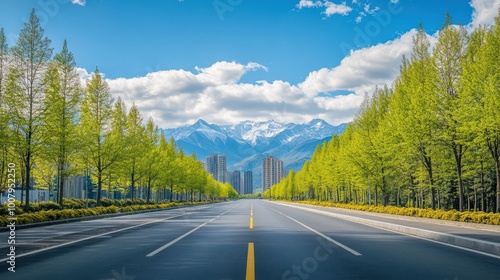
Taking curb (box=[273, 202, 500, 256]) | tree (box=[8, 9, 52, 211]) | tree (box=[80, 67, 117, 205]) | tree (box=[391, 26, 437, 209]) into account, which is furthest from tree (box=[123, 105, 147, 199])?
curb (box=[273, 202, 500, 256])

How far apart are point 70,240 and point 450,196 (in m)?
62.0

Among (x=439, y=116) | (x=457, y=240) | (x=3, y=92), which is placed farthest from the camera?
(x=439, y=116)

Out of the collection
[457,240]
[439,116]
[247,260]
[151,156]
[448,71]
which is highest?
[448,71]

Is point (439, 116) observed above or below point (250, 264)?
above

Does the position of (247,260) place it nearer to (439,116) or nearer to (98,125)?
(439,116)

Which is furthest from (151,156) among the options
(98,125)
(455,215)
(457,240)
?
(457,240)

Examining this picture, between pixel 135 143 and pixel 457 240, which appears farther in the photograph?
pixel 135 143

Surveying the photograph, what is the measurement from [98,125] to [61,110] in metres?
9.68

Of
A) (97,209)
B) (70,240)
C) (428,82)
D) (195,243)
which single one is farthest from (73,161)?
(428,82)

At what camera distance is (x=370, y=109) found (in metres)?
45.9

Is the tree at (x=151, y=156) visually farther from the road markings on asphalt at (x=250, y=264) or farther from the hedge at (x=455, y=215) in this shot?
the road markings on asphalt at (x=250, y=264)

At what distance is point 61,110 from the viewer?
29.7 meters

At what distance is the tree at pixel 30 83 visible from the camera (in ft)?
86.8

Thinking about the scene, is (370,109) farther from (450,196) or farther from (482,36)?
(450,196)
